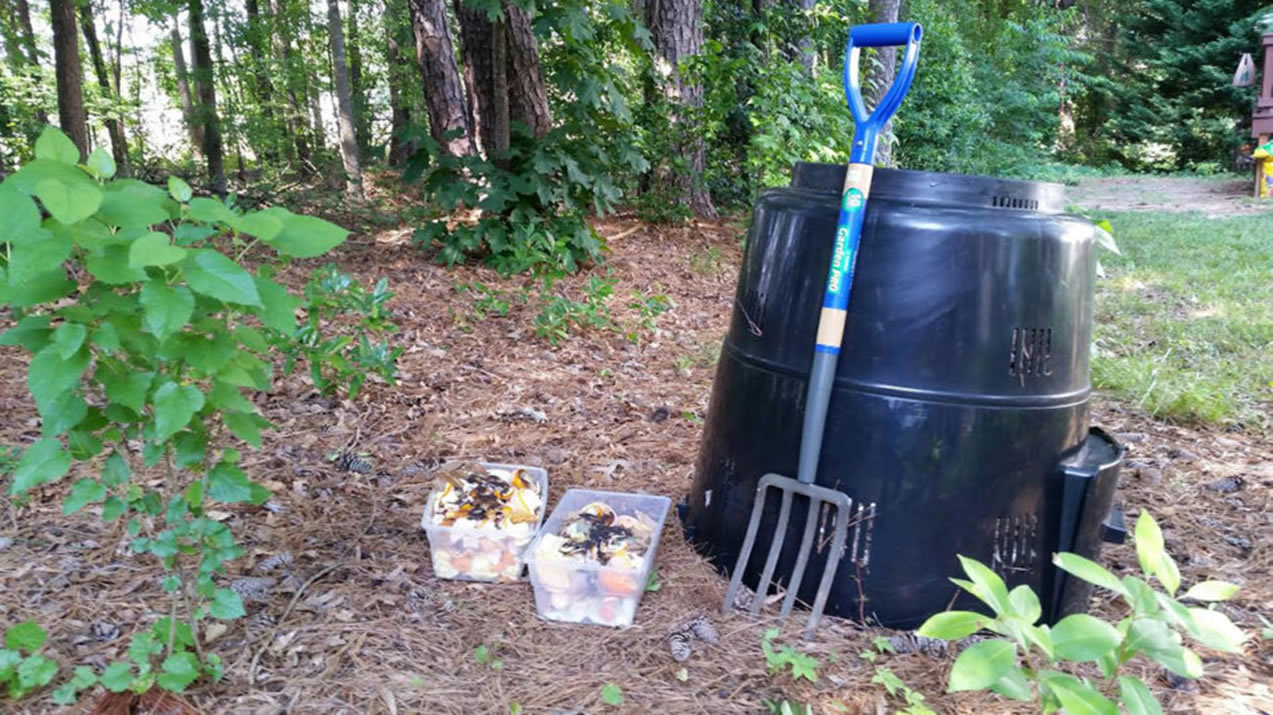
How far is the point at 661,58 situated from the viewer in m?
7.10

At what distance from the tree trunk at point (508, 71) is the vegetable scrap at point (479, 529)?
3631 mm

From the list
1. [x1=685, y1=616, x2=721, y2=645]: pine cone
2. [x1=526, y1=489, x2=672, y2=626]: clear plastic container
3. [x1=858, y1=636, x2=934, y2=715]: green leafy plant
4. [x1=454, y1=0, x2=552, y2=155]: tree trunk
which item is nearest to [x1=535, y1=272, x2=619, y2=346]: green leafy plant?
[x1=454, y1=0, x2=552, y2=155]: tree trunk

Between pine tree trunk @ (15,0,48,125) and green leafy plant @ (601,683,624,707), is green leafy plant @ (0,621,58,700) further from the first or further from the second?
pine tree trunk @ (15,0,48,125)

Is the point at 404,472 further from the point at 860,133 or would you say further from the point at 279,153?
the point at 279,153

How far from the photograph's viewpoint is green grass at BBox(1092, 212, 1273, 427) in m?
3.36

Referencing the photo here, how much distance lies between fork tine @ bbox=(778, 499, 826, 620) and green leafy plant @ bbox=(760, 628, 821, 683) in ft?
0.43

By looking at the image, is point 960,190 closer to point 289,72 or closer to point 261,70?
point 289,72

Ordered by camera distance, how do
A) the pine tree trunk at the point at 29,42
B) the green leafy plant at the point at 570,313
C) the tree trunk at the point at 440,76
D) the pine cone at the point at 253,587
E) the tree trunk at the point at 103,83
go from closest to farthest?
the pine cone at the point at 253,587 < the green leafy plant at the point at 570,313 < the tree trunk at the point at 440,76 < the pine tree trunk at the point at 29,42 < the tree trunk at the point at 103,83

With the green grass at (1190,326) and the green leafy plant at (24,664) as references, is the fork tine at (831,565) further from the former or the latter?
the green grass at (1190,326)

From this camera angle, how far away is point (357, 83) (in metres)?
14.5

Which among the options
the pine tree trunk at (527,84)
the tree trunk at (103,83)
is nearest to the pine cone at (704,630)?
the pine tree trunk at (527,84)

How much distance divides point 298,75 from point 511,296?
7707 millimetres

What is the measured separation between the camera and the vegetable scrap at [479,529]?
202 cm

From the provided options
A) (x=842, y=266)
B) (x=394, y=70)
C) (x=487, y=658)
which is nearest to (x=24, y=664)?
(x=487, y=658)
